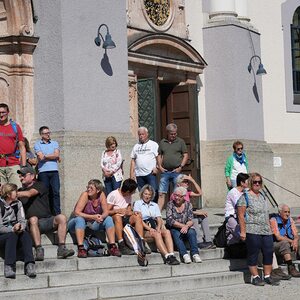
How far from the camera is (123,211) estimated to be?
1320 centimetres

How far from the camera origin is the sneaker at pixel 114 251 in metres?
12.6

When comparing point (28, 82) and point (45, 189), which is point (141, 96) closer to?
point (28, 82)

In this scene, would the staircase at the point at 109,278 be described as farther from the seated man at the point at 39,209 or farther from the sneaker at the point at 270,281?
the sneaker at the point at 270,281

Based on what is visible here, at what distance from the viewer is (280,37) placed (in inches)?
888

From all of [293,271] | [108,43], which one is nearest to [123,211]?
[293,271]

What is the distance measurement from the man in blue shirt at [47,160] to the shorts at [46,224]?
3.64 feet

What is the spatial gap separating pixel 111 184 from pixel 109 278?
2.41 meters

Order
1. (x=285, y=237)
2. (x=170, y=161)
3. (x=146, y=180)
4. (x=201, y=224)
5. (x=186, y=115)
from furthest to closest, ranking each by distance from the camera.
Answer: (x=186, y=115), (x=170, y=161), (x=146, y=180), (x=201, y=224), (x=285, y=237)

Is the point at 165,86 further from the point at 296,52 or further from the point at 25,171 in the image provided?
the point at 25,171

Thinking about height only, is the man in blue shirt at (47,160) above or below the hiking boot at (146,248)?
above

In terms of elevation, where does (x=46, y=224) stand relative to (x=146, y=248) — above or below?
above

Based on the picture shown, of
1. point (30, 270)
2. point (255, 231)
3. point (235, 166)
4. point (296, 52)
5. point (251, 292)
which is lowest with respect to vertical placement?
point (251, 292)

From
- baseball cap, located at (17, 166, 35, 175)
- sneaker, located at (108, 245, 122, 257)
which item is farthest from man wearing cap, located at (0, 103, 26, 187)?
sneaker, located at (108, 245, 122, 257)

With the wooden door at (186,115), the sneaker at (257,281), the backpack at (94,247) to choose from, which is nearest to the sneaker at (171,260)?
the backpack at (94,247)
